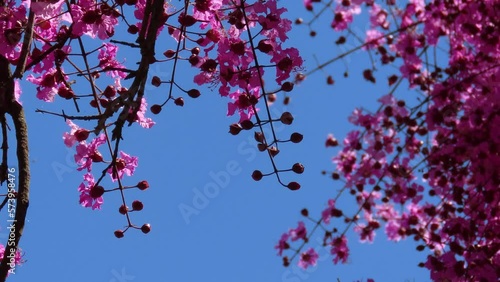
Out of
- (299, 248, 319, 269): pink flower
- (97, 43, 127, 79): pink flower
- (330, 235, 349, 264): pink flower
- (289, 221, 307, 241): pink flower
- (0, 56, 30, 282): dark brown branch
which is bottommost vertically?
(0, 56, 30, 282): dark brown branch

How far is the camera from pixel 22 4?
6.78 feet

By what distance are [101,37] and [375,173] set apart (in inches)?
133

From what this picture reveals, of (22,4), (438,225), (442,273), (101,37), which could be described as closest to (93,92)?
(101,37)

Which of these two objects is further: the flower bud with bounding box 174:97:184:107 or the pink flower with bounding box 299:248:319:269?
the pink flower with bounding box 299:248:319:269

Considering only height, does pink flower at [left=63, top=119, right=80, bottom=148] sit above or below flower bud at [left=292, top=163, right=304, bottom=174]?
above

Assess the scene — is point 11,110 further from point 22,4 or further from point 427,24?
point 427,24

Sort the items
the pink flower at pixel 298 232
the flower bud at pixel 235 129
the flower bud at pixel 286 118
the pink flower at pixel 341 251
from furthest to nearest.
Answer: the pink flower at pixel 298 232
the pink flower at pixel 341 251
the flower bud at pixel 235 129
the flower bud at pixel 286 118

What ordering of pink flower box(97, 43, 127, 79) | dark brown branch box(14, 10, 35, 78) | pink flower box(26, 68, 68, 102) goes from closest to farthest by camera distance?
dark brown branch box(14, 10, 35, 78), pink flower box(26, 68, 68, 102), pink flower box(97, 43, 127, 79)

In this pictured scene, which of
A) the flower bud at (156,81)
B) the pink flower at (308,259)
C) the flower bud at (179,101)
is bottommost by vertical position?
the flower bud at (156,81)

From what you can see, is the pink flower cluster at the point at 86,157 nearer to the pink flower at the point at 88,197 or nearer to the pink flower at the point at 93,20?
the pink flower at the point at 88,197

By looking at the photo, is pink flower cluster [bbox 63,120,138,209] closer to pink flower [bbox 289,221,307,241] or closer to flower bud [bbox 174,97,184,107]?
flower bud [bbox 174,97,184,107]

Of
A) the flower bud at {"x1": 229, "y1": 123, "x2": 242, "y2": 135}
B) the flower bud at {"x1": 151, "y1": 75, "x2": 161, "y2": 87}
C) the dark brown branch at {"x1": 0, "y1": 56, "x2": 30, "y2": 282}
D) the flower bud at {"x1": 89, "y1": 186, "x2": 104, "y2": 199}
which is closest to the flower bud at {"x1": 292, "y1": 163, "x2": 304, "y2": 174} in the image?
the flower bud at {"x1": 229, "y1": 123, "x2": 242, "y2": 135}

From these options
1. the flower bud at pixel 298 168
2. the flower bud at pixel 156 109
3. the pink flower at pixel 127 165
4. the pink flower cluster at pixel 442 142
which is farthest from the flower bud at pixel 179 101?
the pink flower cluster at pixel 442 142

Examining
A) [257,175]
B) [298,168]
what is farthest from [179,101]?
[298,168]
